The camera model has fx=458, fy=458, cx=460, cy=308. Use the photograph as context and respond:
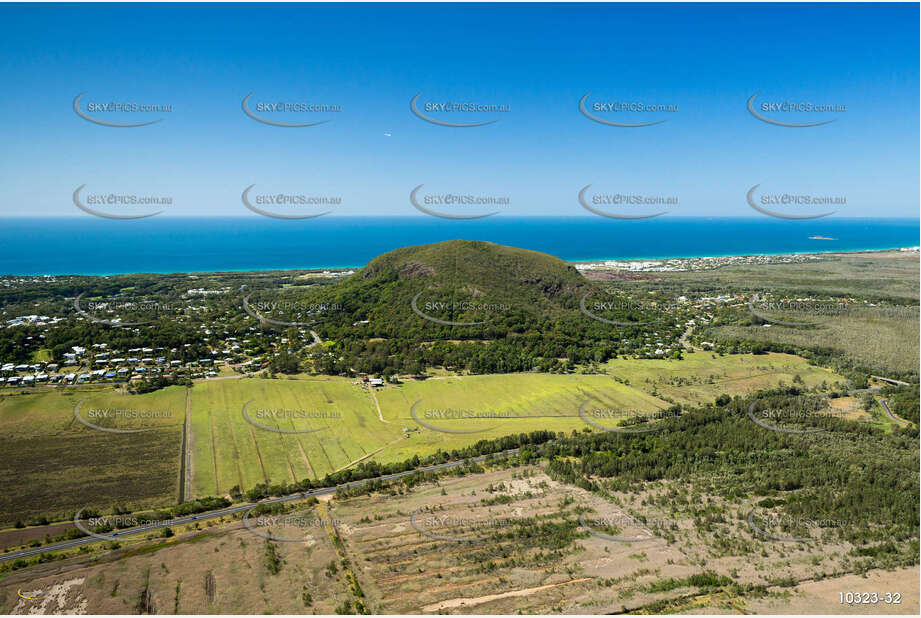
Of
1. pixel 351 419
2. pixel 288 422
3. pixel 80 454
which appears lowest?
pixel 351 419

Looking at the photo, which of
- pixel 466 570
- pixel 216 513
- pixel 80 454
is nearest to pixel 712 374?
pixel 466 570

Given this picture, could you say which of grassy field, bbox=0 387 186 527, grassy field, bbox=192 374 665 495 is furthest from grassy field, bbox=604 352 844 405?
grassy field, bbox=0 387 186 527

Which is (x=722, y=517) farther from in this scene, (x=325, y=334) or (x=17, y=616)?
(x=325, y=334)

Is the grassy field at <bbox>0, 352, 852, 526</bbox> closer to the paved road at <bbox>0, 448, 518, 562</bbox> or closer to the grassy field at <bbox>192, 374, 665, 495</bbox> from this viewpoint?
the grassy field at <bbox>192, 374, 665, 495</bbox>

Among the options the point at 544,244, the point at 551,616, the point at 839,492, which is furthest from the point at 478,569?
the point at 544,244

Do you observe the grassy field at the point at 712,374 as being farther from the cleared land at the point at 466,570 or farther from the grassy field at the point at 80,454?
the grassy field at the point at 80,454

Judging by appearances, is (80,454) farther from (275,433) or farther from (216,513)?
(216,513)
